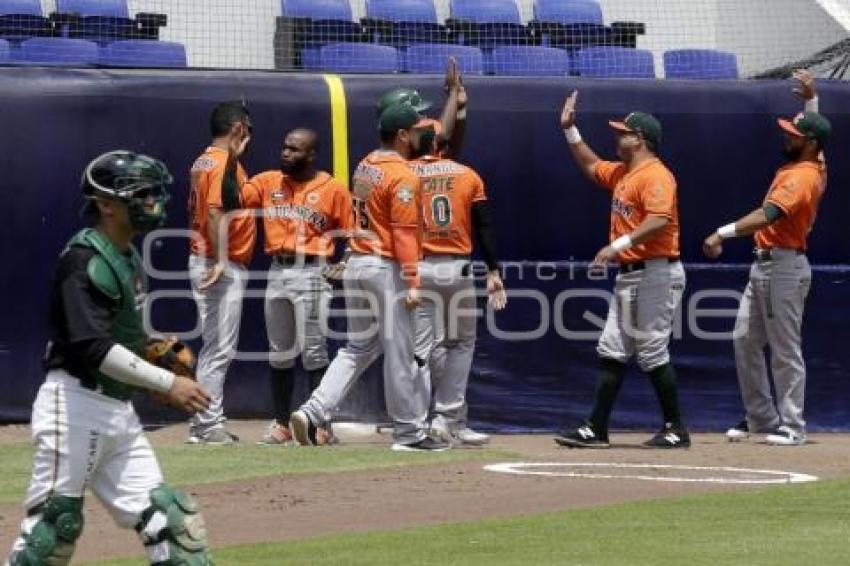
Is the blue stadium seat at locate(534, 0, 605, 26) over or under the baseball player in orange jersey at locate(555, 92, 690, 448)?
over

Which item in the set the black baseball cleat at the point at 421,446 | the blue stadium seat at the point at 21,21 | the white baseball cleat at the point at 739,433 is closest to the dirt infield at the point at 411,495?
the black baseball cleat at the point at 421,446

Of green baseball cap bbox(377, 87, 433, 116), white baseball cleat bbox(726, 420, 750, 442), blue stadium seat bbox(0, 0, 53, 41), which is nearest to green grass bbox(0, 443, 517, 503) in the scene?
white baseball cleat bbox(726, 420, 750, 442)

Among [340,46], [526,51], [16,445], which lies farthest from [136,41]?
[16,445]

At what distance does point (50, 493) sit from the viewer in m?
5.95

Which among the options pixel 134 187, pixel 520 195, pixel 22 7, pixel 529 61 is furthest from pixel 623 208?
pixel 22 7

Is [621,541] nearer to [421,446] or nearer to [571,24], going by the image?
[421,446]

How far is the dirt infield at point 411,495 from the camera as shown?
327 inches

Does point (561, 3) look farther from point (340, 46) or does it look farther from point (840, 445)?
point (840, 445)

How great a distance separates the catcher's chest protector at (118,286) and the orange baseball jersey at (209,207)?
5.16 metres

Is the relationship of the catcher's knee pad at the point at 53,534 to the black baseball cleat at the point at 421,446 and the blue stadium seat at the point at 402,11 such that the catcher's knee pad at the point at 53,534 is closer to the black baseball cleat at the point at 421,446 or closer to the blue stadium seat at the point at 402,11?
the black baseball cleat at the point at 421,446

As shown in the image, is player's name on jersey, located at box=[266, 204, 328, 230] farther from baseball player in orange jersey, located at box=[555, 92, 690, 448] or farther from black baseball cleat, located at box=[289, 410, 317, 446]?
baseball player in orange jersey, located at box=[555, 92, 690, 448]

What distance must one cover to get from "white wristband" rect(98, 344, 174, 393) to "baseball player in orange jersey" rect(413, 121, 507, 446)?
532 cm

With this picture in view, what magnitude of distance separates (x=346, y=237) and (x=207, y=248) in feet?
2.79

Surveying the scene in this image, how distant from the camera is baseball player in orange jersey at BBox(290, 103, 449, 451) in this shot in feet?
35.4
